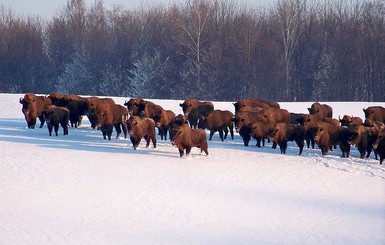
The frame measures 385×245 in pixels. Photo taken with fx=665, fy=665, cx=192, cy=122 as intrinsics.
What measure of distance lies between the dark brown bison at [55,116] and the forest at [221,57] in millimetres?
34674

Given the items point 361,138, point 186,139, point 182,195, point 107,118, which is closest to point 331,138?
point 361,138

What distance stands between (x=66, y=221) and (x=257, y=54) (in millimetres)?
47799

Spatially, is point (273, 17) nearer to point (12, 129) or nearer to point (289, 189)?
point (12, 129)

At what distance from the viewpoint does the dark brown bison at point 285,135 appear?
19234mm

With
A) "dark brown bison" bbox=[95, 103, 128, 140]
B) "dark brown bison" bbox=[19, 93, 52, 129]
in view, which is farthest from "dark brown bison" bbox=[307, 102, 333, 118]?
"dark brown bison" bbox=[19, 93, 52, 129]

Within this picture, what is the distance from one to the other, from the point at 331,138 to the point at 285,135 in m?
1.31

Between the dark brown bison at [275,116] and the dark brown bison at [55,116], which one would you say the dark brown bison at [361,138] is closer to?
the dark brown bison at [275,116]

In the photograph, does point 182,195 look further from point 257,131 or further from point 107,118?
point 107,118

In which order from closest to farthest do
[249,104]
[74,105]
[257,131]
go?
1. [257,131]
2. [74,105]
3. [249,104]

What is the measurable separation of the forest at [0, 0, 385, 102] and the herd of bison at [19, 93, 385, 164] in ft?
103

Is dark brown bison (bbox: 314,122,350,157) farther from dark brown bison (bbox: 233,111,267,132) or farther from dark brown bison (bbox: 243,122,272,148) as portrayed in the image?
dark brown bison (bbox: 233,111,267,132)

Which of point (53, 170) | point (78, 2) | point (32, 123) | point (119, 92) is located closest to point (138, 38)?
point (119, 92)

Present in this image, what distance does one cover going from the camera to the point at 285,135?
63.2ft

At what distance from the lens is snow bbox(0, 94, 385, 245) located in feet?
35.6
